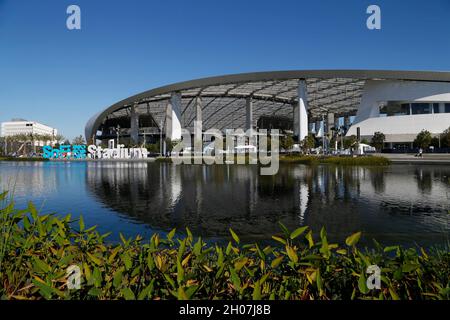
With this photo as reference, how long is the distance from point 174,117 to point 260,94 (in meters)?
21.1

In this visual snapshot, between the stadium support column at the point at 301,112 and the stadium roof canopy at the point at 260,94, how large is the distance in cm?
193

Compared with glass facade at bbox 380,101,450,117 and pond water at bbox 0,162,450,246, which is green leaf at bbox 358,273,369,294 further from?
glass facade at bbox 380,101,450,117

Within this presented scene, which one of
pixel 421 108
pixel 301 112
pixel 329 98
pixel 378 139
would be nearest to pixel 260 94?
pixel 301 112

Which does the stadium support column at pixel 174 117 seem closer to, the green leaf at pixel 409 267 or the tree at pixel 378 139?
the tree at pixel 378 139

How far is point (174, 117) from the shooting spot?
71.6m

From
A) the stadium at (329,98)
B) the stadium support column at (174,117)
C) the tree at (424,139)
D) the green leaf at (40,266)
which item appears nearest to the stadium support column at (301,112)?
the stadium at (329,98)

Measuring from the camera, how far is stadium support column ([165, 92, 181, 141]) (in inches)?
2783

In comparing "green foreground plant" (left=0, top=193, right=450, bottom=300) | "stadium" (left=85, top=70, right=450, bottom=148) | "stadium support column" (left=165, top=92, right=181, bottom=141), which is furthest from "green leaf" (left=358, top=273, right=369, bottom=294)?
"stadium support column" (left=165, top=92, right=181, bottom=141)

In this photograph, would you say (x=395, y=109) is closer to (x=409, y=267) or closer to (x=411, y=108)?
(x=411, y=108)

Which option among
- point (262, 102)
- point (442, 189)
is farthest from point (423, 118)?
point (442, 189)

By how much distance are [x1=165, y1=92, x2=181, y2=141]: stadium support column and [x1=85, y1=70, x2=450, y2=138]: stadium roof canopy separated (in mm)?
2171

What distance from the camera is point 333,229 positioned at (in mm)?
9195
